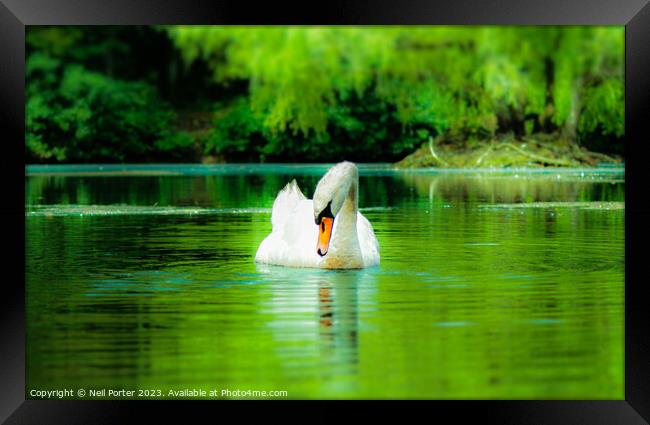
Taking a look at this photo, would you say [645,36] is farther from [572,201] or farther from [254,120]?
[254,120]

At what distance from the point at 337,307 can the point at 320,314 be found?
41 centimetres

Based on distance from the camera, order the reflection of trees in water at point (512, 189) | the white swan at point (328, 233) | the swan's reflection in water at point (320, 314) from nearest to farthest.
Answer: the swan's reflection in water at point (320, 314)
the white swan at point (328, 233)
the reflection of trees in water at point (512, 189)

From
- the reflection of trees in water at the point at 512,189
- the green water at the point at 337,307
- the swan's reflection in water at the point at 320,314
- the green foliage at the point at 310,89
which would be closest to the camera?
the green water at the point at 337,307

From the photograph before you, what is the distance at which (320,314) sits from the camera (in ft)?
34.2

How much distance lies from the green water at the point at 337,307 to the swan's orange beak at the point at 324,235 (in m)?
0.25

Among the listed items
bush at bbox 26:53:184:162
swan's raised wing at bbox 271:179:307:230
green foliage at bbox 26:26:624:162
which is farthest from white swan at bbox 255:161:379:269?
bush at bbox 26:53:184:162

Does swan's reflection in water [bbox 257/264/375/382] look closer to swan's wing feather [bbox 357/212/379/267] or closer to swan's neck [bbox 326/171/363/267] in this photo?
swan's neck [bbox 326/171/363/267]

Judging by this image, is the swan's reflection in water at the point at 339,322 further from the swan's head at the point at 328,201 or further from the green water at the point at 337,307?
the swan's head at the point at 328,201

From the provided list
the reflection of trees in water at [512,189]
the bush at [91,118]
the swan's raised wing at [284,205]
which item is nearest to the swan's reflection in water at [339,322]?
the swan's raised wing at [284,205]

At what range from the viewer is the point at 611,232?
1708 centimetres

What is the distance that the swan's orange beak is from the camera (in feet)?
42.3

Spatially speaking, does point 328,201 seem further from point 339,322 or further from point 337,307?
point 339,322

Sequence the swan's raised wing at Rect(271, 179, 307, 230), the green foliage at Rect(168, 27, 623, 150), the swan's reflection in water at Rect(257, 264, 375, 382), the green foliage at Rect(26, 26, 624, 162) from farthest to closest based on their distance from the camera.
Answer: the green foliage at Rect(26, 26, 624, 162) < the green foliage at Rect(168, 27, 623, 150) < the swan's raised wing at Rect(271, 179, 307, 230) < the swan's reflection in water at Rect(257, 264, 375, 382)

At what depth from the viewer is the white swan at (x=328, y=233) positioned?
513 inches
